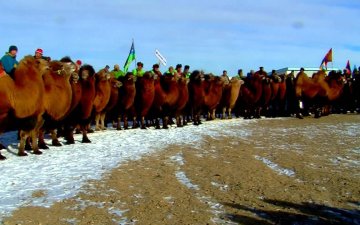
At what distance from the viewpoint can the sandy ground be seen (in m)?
7.08

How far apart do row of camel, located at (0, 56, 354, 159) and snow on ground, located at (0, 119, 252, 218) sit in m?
0.78

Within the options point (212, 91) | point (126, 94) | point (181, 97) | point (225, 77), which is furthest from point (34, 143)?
point (225, 77)

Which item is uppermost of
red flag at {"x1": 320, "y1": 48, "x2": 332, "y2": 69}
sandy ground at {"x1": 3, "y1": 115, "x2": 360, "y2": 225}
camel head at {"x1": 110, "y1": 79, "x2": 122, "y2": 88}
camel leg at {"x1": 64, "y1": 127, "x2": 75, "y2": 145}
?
red flag at {"x1": 320, "y1": 48, "x2": 332, "y2": 69}

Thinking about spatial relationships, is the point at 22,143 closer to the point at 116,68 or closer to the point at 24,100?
the point at 24,100

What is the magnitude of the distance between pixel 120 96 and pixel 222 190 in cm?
1068

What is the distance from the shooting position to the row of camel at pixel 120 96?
12.1 m

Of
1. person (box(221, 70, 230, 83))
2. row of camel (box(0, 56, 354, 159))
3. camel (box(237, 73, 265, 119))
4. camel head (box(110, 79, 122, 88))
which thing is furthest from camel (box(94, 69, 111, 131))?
camel (box(237, 73, 265, 119))

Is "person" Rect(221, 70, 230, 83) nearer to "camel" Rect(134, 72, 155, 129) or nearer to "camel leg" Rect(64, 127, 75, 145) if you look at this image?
"camel" Rect(134, 72, 155, 129)

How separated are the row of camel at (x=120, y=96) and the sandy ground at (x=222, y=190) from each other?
3.11m

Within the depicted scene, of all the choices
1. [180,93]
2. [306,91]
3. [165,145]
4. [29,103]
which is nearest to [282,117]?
[306,91]

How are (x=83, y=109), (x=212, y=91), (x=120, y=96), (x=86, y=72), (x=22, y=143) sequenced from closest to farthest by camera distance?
(x=22, y=143) → (x=83, y=109) → (x=86, y=72) → (x=120, y=96) → (x=212, y=91)

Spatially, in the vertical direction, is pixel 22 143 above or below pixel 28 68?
below

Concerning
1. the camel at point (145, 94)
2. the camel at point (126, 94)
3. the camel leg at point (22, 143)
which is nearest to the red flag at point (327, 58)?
the camel at point (145, 94)

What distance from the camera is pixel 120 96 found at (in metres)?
18.7
